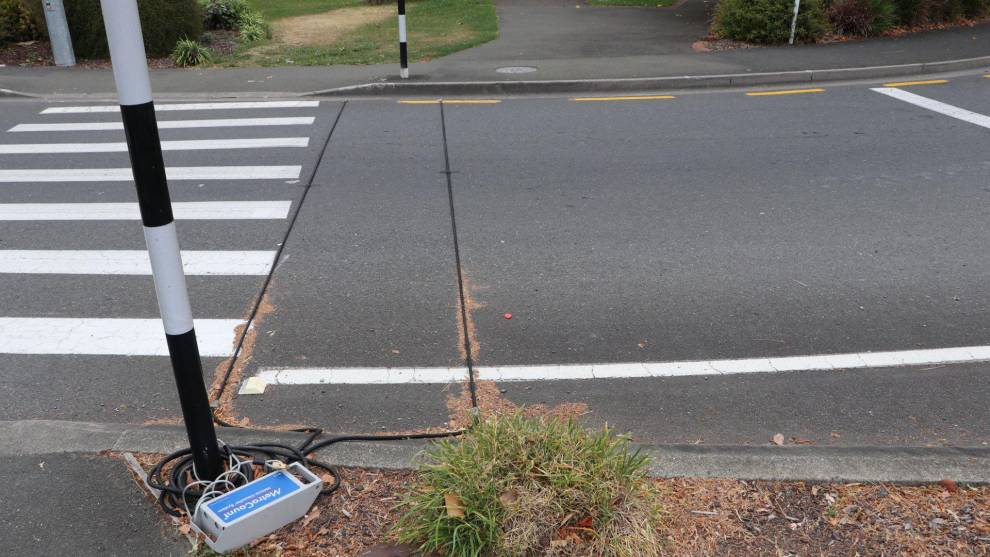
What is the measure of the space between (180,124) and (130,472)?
8424mm

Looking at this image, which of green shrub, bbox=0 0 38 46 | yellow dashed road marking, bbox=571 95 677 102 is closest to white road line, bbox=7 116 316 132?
yellow dashed road marking, bbox=571 95 677 102

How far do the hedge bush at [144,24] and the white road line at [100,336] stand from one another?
1056 centimetres

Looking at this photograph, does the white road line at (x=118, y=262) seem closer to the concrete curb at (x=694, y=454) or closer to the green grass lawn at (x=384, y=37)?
the concrete curb at (x=694, y=454)

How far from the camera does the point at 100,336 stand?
5.61 m

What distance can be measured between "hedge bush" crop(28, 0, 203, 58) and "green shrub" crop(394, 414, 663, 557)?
45.8ft

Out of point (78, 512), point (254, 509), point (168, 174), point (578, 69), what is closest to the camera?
point (254, 509)

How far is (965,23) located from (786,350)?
51.8ft

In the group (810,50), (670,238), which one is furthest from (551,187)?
(810,50)

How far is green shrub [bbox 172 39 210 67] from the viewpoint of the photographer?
14.8 meters

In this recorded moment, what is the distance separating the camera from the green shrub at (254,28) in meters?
16.8

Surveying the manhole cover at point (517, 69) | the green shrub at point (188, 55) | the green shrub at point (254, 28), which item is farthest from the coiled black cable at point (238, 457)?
the green shrub at point (254, 28)

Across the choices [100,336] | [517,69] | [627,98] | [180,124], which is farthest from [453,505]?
[517,69]

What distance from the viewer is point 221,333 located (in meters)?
5.61

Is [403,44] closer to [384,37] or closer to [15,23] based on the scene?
[384,37]
